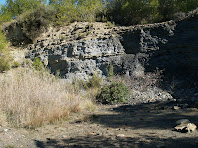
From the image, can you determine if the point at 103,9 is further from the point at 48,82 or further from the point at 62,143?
the point at 62,143

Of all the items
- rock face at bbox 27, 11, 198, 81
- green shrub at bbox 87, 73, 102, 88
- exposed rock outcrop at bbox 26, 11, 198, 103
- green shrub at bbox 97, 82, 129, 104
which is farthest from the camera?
rock face at bbox 27, 11, 198, 81

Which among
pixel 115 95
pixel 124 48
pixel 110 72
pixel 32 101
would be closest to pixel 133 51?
pixel 124 48

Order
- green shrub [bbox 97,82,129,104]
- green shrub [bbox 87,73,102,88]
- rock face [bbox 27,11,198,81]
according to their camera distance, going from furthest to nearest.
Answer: rock face [bbox 27,11,198,81]
green shrub [bbox 87,73,102,88]
green shrub [bbox 97,82,129,104]

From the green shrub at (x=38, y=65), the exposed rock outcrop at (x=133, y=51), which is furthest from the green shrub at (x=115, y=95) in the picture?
the green shrub at (x=38, y=65)

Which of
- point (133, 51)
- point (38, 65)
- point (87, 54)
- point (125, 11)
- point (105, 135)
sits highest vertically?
point (125, 11)

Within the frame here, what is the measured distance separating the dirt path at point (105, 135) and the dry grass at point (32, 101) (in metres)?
0.27

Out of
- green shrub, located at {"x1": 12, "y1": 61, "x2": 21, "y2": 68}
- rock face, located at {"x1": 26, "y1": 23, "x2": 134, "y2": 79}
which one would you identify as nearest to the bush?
green shrub, located at {"x1": 12, "y1": 61, "x2": 21, "y2": 68}

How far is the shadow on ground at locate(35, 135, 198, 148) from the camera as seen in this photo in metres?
3.37

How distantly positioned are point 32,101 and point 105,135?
2.19m

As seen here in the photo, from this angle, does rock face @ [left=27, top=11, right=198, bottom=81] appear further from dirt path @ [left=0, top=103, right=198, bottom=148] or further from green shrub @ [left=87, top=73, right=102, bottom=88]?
dirt path @ [left=0, top=103, right=198, bottom=148]

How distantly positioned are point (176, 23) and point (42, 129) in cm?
926

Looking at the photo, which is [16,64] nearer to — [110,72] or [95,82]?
[95,82]

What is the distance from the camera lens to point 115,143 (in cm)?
363

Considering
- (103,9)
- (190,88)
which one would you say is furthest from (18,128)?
(103,9)
